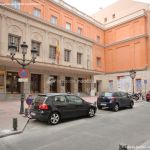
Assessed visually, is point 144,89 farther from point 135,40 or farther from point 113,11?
point 113,11

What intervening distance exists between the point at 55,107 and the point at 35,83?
14270mm

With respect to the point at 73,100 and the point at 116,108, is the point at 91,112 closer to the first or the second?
the point at 73,100

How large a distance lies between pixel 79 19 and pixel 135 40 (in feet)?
32.9

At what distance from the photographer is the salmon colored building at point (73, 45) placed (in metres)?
21.0

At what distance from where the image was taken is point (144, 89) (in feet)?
99.6

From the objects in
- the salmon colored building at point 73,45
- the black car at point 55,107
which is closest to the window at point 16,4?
the salmon colored building at point 73,45

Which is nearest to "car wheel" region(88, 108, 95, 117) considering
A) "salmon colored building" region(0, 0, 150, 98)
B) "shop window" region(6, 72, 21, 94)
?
"salmon colored building" region(0, 0, 150, 98)

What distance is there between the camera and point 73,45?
28516mm

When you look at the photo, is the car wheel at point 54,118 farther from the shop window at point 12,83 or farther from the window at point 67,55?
the window at point 67,55

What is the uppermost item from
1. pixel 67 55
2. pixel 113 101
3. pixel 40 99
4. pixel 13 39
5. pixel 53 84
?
pixel 13 39

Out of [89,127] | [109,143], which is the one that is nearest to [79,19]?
[89,127]

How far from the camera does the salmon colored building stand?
21047 millimetres

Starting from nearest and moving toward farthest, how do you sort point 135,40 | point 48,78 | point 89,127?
point 89,127 → point 48,78 → point 135,40

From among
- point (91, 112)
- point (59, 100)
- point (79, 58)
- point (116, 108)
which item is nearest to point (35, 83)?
point (79, 58)
